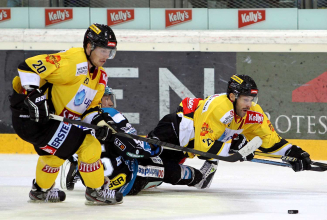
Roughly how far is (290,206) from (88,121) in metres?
1.34

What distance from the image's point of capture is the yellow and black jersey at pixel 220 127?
3.89 meters

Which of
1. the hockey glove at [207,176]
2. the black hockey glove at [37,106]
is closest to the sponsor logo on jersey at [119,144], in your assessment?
the hockey glove at [207,176]

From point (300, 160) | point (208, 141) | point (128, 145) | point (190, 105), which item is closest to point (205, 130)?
point (208, 141)

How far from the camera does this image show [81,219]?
9.30 feet

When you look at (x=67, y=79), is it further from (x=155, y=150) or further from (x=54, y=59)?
(x=155, y=150)

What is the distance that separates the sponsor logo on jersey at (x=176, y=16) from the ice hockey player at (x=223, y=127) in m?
2.27

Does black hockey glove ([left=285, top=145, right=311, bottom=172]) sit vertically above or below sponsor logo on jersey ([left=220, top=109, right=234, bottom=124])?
below

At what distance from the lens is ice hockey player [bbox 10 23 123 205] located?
3.14 m

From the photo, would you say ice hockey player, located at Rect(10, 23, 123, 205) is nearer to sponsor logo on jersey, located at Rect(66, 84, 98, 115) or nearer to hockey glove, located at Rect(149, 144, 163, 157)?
sponsor logo on jersey, located at Rect(66, 84, 98, 115)

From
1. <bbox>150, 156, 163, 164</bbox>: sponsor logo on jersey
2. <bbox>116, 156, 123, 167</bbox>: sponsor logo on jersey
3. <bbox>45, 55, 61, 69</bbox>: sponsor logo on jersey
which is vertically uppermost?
<bbox>45, 55, 61, 69</bbox>: sponsor logo on jersey

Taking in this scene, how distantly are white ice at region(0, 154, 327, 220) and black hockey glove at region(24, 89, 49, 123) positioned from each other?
1.73ft

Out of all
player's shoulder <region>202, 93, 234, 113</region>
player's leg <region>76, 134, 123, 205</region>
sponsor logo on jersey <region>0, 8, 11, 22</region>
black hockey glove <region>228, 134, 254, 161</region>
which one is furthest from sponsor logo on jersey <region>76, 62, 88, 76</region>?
sponsor logo on jersey <region>0, 8, 11, 22</region>

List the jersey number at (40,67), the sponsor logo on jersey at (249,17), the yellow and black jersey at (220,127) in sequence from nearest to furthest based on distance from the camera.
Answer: the jersey number at (40,67), the yellow and black jersey at (220,127), the sponsor logo on jersey at (249,17)

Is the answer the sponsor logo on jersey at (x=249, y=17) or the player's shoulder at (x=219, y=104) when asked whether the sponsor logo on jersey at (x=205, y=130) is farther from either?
the sponsor logo on jersey at (x=249, y=17)
